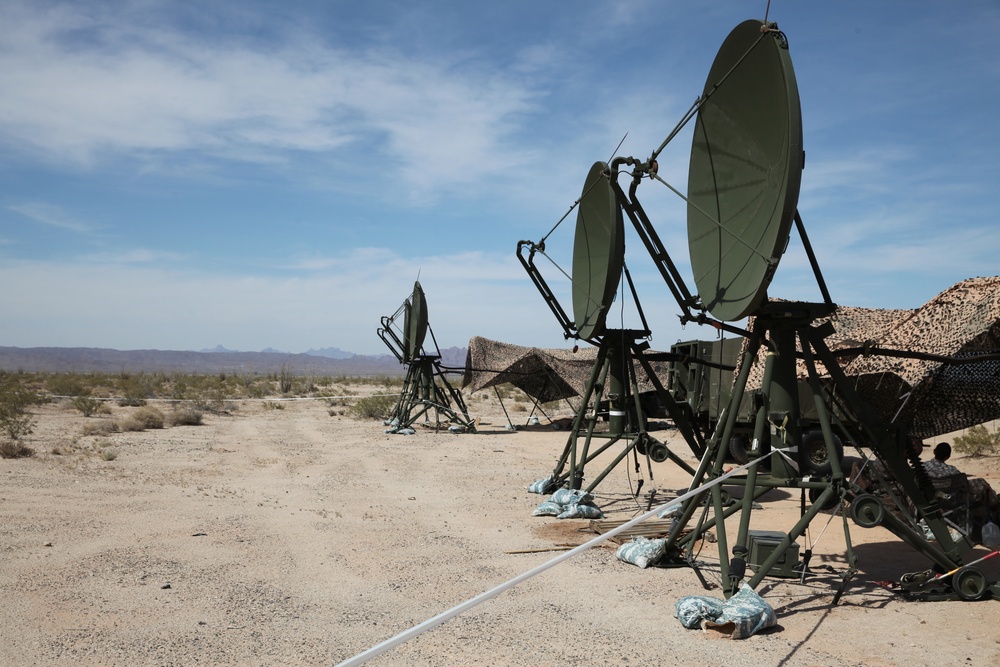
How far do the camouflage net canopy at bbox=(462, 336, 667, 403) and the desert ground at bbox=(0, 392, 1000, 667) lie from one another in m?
9.94

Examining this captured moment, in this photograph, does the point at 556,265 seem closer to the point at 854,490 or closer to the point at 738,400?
the point at 738,400

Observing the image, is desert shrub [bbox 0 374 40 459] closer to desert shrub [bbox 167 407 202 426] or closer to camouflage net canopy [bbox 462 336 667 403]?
desert shrub [bbox 167 407 202 426]

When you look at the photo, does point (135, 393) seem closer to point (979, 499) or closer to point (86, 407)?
point (86, 407)

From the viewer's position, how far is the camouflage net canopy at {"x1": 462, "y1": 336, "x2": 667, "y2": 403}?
23.6 m

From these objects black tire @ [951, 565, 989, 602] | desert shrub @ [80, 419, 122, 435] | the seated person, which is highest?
the seated person

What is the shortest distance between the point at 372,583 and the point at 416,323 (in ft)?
50.4

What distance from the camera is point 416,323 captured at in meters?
22.2

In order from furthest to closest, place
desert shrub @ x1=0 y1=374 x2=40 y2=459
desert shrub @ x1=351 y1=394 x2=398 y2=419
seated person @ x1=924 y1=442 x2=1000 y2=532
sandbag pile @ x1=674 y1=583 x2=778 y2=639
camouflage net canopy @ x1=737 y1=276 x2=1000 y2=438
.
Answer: desert shrub @ x1=351 y1=394 x2=398 y2=419, desert shrub @ x1=0 y1=374 x2=40 y2=459, seated person @ x1=924 y1=442 x2=1000 y2=532, camouflage net canopy @ x1=737 y1=276 x2=1000 y2=438, sandbag pile @ x1=674 y1=583 x2=778 y2=639

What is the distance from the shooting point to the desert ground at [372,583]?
17.5ft

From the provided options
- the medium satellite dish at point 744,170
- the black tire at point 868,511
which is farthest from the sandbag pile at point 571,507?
the black tire at point 868,511

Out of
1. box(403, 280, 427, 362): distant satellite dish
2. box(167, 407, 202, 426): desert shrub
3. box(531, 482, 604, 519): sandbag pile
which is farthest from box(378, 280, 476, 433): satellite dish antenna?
box(531, 482, 604, 519): sandbag pile

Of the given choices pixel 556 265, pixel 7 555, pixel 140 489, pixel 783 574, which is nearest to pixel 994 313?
pixel 783 574

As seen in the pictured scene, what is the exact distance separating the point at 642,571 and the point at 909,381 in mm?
3418

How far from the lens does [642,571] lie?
742 cm
